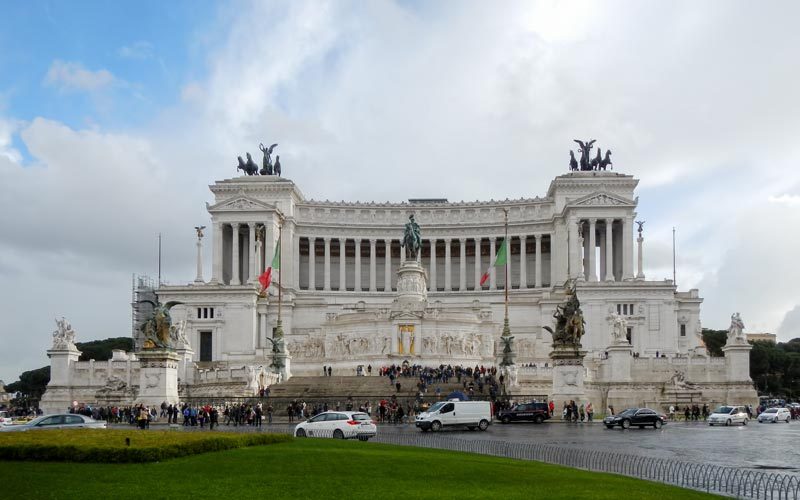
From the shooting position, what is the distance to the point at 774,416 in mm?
62031

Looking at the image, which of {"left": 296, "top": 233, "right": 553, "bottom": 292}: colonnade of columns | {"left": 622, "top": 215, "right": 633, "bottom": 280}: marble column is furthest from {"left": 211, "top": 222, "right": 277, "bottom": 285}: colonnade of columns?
{"left": 622, "top": 215, "right": 633, "bottom": 280}: marble column

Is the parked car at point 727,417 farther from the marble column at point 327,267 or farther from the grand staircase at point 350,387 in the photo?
the marble column at point 327,267

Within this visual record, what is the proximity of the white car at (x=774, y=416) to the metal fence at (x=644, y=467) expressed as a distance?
3116cm

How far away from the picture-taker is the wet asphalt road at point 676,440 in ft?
104

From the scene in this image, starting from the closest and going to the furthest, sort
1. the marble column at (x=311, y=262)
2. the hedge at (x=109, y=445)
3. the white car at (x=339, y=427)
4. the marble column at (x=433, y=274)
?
1. the hedge at (x=109, y=445)
2. the white car at (x=339, y=427)
3. the marble column at (x=311, y=262)
4. the marble column at (x=433, y=274)

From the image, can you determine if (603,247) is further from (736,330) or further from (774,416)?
(774,416)

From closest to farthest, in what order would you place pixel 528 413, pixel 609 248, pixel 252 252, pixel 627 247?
pixel 528 413
pixel 627 247
pixel 609 248
pixel 252 252

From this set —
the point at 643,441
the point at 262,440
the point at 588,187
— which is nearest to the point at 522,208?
the point at 588,187

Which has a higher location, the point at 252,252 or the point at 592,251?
the point at 592,251

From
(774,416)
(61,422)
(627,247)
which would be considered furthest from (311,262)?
(61,422)

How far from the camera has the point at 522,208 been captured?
129 meters

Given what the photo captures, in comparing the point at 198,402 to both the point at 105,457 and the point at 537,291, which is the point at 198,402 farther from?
the point at 537,291

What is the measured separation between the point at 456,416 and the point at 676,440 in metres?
10.8

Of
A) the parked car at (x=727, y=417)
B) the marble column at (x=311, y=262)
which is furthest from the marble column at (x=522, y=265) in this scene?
the parked car at (x=727, y=417)
